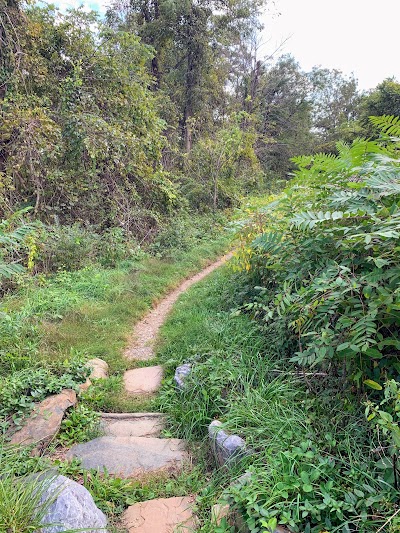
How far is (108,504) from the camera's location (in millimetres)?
2180

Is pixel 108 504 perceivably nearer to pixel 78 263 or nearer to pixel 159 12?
pixel 78 263

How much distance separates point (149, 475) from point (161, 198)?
805 cm

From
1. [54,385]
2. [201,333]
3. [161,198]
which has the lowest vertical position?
[201,333]

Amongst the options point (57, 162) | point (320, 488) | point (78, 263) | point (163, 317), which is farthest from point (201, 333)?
point (57, 162)

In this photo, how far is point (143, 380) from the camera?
3.79 meters

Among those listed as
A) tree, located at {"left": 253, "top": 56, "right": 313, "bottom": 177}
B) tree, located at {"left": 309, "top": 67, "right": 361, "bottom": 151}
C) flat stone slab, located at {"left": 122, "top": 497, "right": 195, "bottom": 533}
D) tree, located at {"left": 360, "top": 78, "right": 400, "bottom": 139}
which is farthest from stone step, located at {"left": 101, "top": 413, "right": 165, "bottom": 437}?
tree, located at {"left": 309, "top": 67, "right": 361, "bottom": 151}

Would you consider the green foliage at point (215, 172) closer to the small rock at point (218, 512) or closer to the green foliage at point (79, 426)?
the green foliage at point (79, 426)

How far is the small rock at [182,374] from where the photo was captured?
3.31 meters

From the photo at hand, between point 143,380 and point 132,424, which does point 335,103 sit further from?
point 132,424

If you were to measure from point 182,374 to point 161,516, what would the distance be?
1.38m

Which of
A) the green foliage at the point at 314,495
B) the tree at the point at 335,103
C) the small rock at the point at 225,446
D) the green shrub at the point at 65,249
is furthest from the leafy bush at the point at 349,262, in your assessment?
the tree at the point at 335,103

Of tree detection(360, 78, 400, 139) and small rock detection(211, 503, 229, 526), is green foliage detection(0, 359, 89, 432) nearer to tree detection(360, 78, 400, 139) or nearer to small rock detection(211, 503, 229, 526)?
small rock detection(211, 503, 229, 526)

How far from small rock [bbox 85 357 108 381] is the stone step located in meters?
0.55

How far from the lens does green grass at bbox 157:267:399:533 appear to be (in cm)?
172
